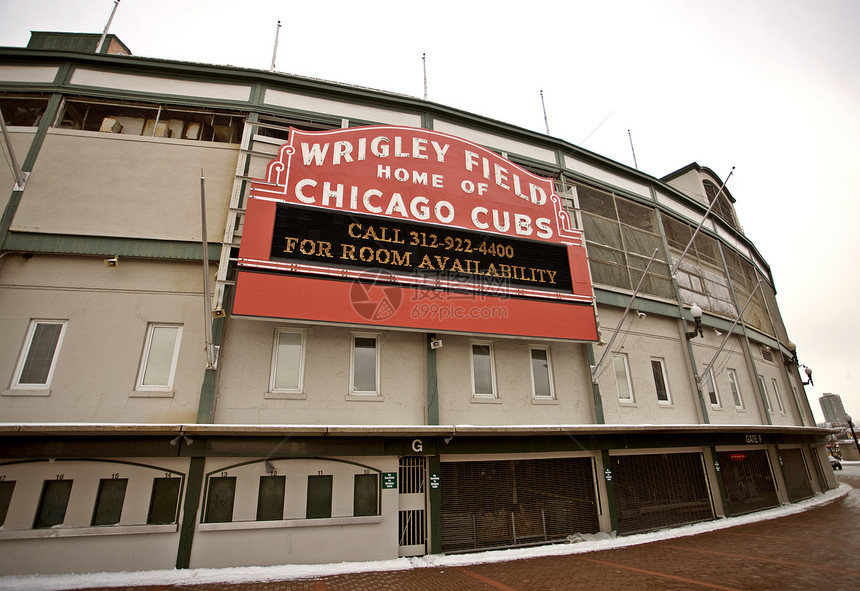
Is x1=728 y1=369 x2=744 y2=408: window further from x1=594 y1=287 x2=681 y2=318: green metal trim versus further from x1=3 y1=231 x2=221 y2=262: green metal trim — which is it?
x1=3 y1=231 x2=221 y2=262: green metal trim

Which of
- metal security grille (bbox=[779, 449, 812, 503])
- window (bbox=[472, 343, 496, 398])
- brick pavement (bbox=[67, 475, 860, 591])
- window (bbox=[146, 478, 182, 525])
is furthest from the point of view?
metal security grille (bbox=[779, 449, 812, 503])

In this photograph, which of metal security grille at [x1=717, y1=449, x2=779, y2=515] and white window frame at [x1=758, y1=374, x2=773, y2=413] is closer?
metal security grille at [x1=717, y1=449, x2=779, y2=515]

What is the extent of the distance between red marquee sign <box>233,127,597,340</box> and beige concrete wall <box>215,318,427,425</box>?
1.12 metres

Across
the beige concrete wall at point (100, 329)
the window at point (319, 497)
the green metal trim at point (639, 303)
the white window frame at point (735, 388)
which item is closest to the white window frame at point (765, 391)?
the white window frame at point (735, 388)

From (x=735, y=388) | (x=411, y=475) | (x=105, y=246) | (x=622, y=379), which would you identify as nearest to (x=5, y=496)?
(x=105, y=246)

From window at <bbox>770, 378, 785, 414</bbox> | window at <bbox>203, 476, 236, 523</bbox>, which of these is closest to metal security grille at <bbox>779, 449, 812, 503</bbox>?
window at <bbox>770, 378, 785, 414</bbox>

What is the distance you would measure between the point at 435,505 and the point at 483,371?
3.85 m

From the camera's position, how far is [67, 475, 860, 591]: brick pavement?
759cm

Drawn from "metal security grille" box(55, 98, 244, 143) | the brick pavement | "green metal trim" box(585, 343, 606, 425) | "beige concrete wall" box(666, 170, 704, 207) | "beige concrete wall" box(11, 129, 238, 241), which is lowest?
the brick pavement

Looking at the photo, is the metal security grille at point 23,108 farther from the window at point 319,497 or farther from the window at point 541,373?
the window at point 541,373

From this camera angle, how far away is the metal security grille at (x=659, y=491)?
41.1 ft

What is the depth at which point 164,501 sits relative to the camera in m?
8.86

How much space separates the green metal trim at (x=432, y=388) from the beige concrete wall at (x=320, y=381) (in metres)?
0.16

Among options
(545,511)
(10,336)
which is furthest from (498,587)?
(10,336)
